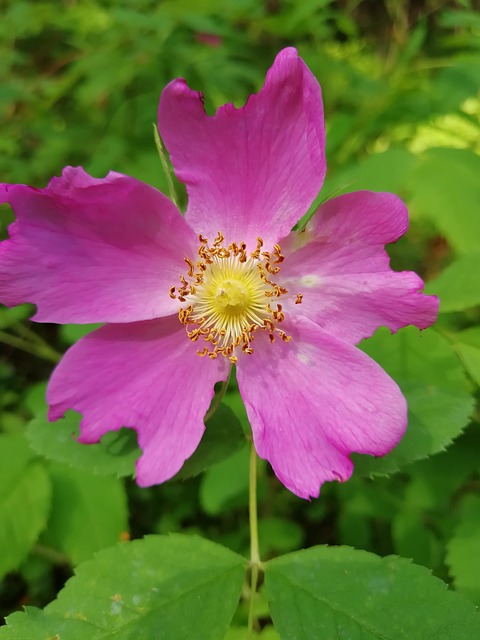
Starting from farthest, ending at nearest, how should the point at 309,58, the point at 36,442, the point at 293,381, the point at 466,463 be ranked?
the point at 309,58 < the point at 466,463 < the point at 36,442 < the point at 293,381

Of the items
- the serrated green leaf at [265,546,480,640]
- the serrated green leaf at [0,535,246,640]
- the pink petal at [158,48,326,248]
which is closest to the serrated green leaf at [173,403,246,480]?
the serrated green leaf at [0,535,246,640]

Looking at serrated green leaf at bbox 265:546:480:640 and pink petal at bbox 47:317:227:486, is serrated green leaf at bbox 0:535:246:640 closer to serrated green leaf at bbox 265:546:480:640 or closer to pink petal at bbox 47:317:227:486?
serrated green leaf at bbox 265:546:480:640

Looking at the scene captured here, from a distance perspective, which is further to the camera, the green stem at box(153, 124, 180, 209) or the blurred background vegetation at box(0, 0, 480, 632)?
the blurred background vegetation at box(0, 0, 480, 632)

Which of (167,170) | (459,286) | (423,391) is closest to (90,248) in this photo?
(167,170)

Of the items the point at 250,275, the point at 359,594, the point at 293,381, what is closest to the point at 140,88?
the point at 250,275

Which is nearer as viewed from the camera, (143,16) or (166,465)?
(166,465)

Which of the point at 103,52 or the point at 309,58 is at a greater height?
the point at 309,58

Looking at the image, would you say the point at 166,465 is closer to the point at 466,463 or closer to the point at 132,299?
the point at 132,299
